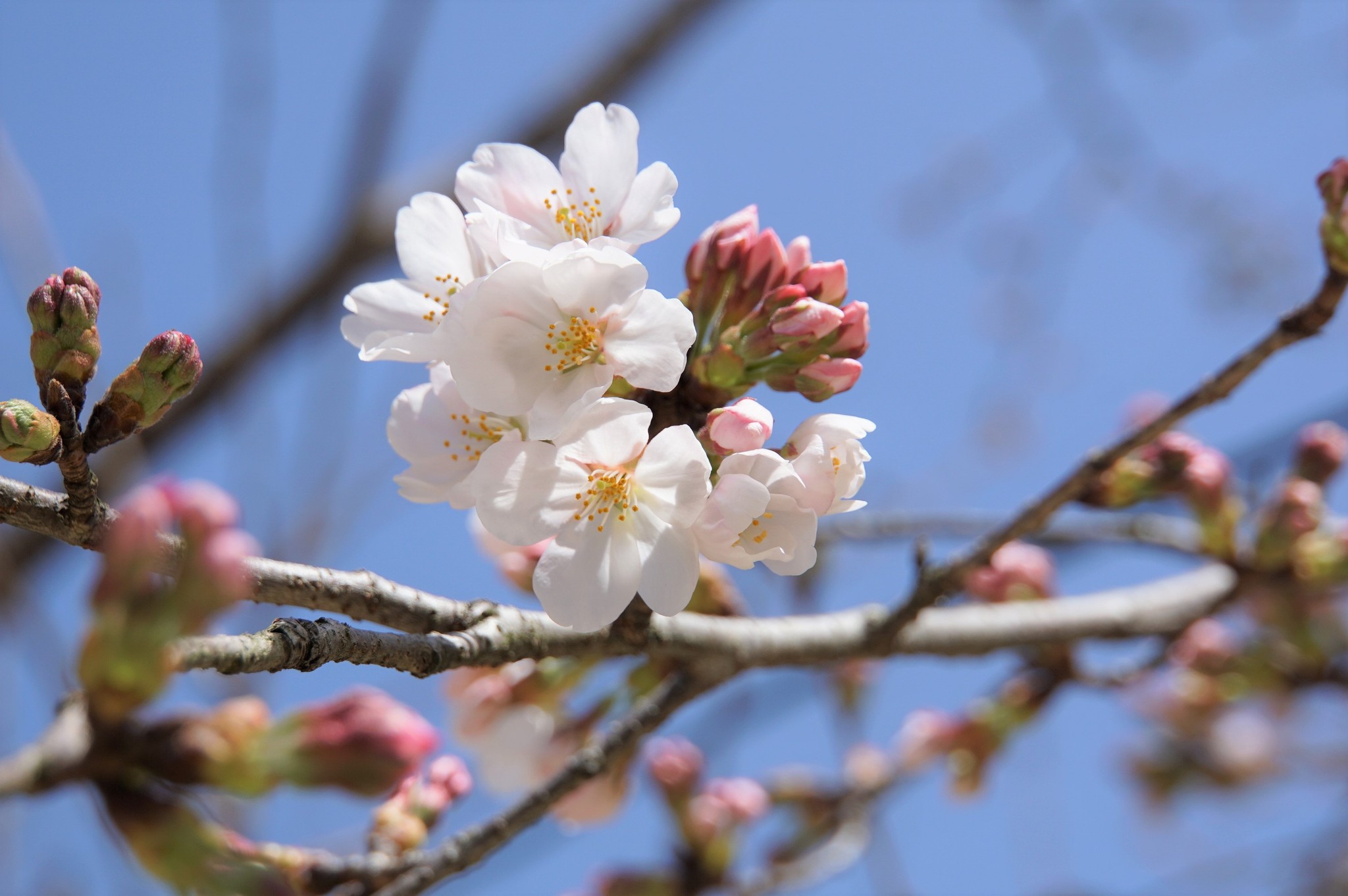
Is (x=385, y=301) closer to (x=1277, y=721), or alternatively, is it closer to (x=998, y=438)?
(x=1277, y=721)

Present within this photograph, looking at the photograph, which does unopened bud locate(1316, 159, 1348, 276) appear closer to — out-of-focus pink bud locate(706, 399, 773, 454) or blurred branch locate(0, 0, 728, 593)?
out-of-focus pink bud locate(706, 399, 773, 454)

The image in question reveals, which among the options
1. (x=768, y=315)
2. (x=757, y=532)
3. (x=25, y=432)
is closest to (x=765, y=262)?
(x=768, y=315)

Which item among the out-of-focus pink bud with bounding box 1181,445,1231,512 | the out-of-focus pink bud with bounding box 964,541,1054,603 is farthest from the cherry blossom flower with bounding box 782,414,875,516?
the out-of-focus pink bud with bounding box 964,541,1054,603

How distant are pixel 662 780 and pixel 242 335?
9.10 ft

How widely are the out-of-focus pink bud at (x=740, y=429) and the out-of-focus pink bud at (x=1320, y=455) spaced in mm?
1821

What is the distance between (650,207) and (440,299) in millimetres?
A: 316

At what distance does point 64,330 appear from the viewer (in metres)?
1.04

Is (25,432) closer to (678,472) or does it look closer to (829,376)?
(678,472)

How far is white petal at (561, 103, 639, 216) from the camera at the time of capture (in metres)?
1.34

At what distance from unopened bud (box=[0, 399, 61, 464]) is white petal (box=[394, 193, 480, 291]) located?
0.51 meters

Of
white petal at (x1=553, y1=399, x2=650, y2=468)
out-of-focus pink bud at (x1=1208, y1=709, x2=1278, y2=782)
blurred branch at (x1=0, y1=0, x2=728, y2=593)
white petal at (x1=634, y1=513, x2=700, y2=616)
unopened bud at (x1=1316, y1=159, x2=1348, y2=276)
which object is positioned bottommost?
out-of-focus pink bud at (x1=1208, y1=709, x2=1278, y2=782)

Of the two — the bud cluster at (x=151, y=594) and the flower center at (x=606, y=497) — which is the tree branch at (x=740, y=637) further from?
the flower center at (x=606, y=497)

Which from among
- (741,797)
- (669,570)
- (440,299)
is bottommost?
(741,797)

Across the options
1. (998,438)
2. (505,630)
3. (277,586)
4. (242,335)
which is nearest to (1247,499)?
(505,630)
